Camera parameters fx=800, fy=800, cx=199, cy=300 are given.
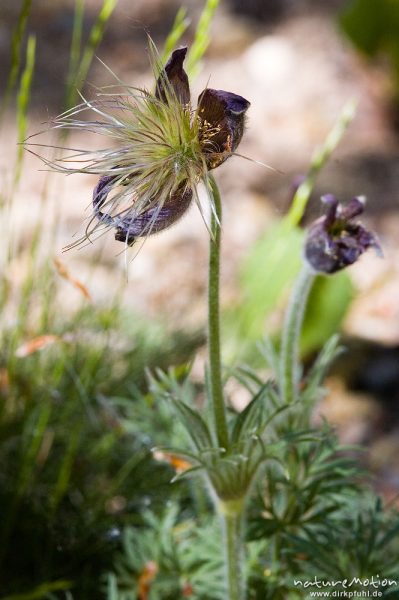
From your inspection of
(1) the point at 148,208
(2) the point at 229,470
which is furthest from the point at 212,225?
(2) the point at 229,470

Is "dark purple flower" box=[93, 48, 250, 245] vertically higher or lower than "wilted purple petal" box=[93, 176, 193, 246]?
higher

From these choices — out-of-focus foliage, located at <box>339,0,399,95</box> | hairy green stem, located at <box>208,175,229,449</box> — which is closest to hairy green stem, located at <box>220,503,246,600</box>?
hairy green stem, located at <box>208,175,229,449</box>

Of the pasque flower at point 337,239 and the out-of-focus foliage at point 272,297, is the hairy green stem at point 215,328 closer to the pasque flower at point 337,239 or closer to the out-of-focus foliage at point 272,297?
the pasque flower at point 337,239

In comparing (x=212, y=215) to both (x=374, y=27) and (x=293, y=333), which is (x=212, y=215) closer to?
(x=293, y=333)

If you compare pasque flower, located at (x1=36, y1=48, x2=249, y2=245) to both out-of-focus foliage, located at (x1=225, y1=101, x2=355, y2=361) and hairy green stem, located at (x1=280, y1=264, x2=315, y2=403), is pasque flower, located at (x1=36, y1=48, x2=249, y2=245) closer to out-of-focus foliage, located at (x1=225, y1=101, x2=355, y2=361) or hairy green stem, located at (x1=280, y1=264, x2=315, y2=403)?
hairy green stem, located at (x1=280, y1=264, x2=315, y2=403)

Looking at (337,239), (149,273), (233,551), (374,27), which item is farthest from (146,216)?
(374,27)

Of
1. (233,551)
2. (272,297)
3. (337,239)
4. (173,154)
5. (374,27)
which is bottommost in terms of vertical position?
(233,551)
